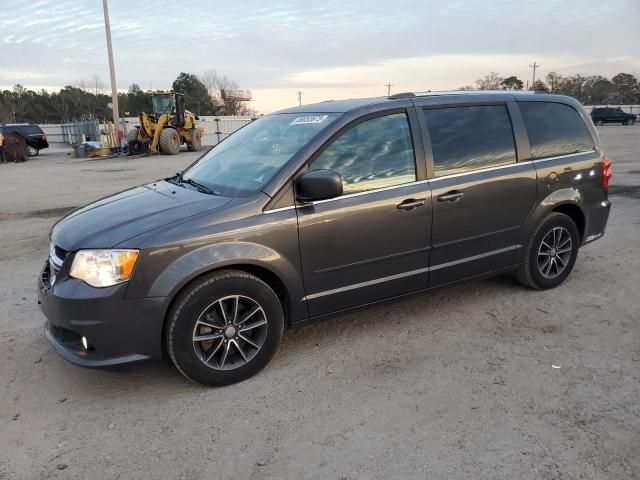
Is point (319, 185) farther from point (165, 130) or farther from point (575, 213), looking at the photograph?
point (165, 130)

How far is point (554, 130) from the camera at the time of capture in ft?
14.9

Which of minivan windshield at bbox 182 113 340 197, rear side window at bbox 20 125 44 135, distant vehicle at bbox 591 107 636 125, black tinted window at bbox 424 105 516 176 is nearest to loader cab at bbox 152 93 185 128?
rear side window at bbox 20 125 44 135

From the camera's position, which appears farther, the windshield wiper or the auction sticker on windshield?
the auction sticker on windshield

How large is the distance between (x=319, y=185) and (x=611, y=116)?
178 feet

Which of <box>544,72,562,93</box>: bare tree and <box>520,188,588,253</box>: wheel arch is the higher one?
<box>544,72,562,93</box>: bare tree

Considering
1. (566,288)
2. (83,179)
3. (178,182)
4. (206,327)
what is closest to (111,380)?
(206,327)

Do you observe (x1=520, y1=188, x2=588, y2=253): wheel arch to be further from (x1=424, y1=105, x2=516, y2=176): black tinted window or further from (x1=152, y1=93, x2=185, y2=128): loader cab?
(x1=152, y1=93, x2=185, y2=128): loader cab

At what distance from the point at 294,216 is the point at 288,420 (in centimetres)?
126

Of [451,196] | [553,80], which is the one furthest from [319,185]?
[553,80]

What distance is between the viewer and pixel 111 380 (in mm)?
3326

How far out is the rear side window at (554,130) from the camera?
4383mm

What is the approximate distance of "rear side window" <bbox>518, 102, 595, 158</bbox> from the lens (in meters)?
4.38

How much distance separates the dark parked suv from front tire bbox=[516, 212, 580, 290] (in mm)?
18

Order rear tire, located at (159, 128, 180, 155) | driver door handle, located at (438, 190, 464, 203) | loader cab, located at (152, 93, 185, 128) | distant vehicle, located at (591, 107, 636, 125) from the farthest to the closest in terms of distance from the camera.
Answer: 1. distant vehicle, located at (591, 107, 636, 125)
2. loader cab, located at (152, 93, 185, 128)
3. rear tire, located at (159, 128, 180, 155)
4. driver door handle, located at (438, 190, 464, 203)
